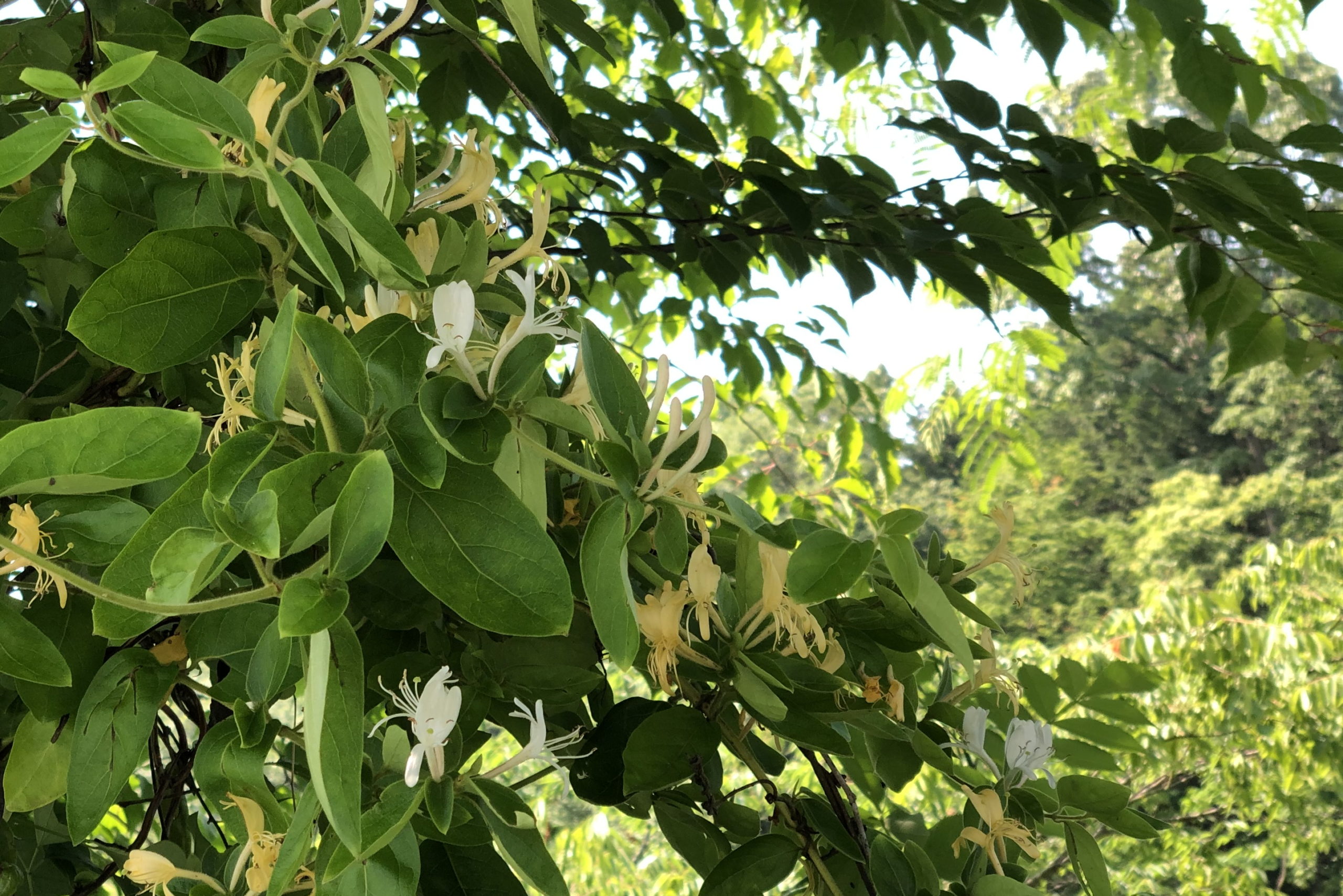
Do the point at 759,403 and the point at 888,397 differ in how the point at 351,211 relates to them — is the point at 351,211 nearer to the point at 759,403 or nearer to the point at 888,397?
the point at 759,403

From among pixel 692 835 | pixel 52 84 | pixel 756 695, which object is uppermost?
pixel 52 84

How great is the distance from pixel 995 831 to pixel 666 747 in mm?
94

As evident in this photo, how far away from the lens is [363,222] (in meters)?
0.17

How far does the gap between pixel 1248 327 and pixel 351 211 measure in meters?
0.69

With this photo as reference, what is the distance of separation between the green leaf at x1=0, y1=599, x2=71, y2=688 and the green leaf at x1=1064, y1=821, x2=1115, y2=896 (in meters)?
0.26

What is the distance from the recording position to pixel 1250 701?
2.07 meters

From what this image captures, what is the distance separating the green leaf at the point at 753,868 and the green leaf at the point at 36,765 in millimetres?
169

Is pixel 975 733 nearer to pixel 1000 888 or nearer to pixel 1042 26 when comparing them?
pixel 1000 888

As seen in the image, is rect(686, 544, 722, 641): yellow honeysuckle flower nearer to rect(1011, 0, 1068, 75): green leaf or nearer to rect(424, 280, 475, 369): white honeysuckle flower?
rect(424, 280, 475, 369): white honeysuckle flower

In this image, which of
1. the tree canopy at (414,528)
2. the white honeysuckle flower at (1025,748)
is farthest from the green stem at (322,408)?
the white honeysuckle flower at (1025,748)

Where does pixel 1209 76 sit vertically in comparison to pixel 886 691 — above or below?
above

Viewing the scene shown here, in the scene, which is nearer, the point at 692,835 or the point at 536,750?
the point at 536,750

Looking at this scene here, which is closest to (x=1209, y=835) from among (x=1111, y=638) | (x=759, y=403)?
(x=1111, y=638)

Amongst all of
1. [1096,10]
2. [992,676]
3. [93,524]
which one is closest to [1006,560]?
[992,676]
